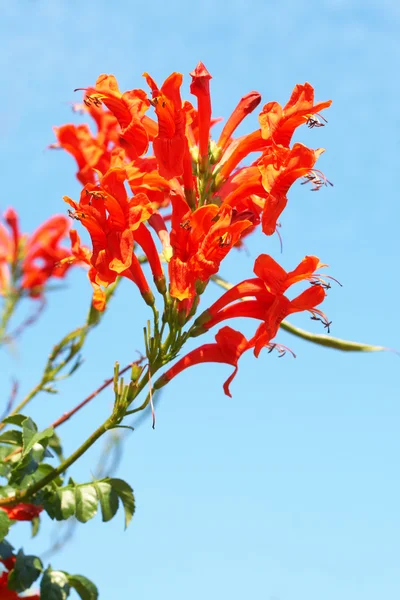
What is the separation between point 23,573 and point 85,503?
1.17 feet

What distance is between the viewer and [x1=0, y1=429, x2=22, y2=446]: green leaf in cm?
307

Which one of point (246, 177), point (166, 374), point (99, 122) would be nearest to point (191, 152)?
point (246, 177)

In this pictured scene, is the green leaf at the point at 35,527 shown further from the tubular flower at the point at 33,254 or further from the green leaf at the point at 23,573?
the tubular flower at the point at 33,254

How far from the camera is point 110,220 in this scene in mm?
3045

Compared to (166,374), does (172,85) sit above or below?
above

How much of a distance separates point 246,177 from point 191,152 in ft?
0.85

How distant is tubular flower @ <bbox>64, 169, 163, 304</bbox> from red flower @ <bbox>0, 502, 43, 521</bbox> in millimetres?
871

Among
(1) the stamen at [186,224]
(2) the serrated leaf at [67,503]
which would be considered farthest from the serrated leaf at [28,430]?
(1) the stamen at [186,224]

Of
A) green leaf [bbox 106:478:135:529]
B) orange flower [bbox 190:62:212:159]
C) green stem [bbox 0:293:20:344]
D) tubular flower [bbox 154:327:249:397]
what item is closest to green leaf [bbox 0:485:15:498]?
green leaf [bbox 106:478:135:529]

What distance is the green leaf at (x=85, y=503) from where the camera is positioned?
2.93 meters

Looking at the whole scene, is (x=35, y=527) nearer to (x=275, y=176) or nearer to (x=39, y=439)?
(x=39, y=439)

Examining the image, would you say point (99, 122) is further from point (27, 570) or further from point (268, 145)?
point (27, 570)

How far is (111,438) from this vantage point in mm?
3680

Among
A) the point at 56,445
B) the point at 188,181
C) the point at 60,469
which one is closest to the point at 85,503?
the point at 60,469
